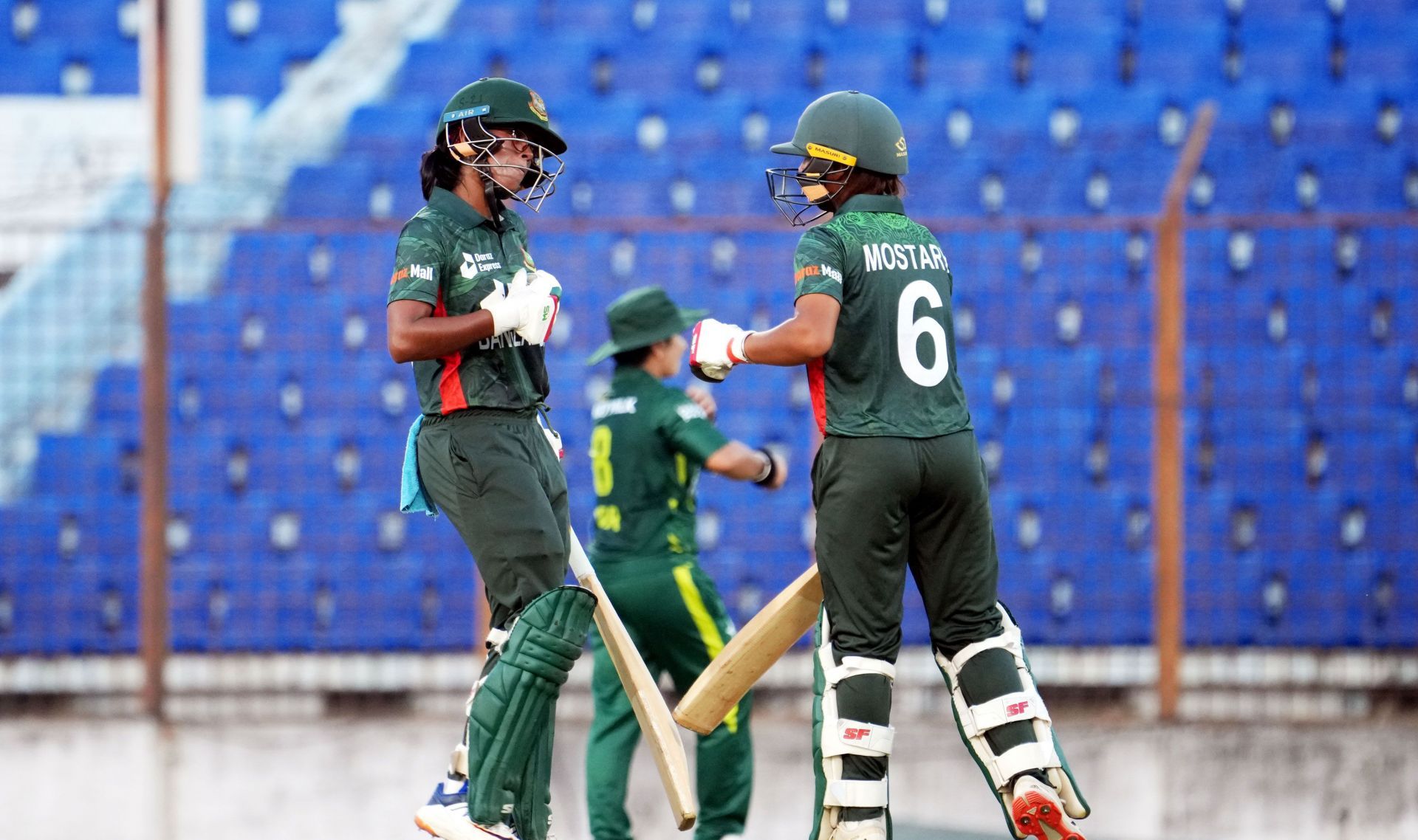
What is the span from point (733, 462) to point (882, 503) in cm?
114

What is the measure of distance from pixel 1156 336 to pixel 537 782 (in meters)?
3.73

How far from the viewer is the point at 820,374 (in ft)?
13.0

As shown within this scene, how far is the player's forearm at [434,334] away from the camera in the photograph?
150 inches

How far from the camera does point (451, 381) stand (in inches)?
158

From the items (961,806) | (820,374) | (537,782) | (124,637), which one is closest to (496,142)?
(820,374)

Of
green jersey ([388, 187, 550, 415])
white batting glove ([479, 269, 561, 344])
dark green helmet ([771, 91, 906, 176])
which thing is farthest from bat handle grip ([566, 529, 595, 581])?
Answer: dark green helmet ([771, 91, 906, 176])

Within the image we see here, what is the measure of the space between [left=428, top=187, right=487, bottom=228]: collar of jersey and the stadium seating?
7.73 feet

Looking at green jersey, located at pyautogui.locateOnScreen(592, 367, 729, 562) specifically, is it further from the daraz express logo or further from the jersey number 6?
the daraz express logo

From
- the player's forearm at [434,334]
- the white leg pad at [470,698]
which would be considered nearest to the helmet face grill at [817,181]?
the player's forearm at [434,334]

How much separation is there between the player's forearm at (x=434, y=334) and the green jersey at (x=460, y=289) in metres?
0.09

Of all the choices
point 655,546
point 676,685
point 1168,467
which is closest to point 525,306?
point 655,546

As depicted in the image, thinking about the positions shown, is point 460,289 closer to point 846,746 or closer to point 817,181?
point 817,181

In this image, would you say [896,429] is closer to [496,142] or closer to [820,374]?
[820,374]

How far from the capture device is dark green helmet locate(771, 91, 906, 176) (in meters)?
4.00
